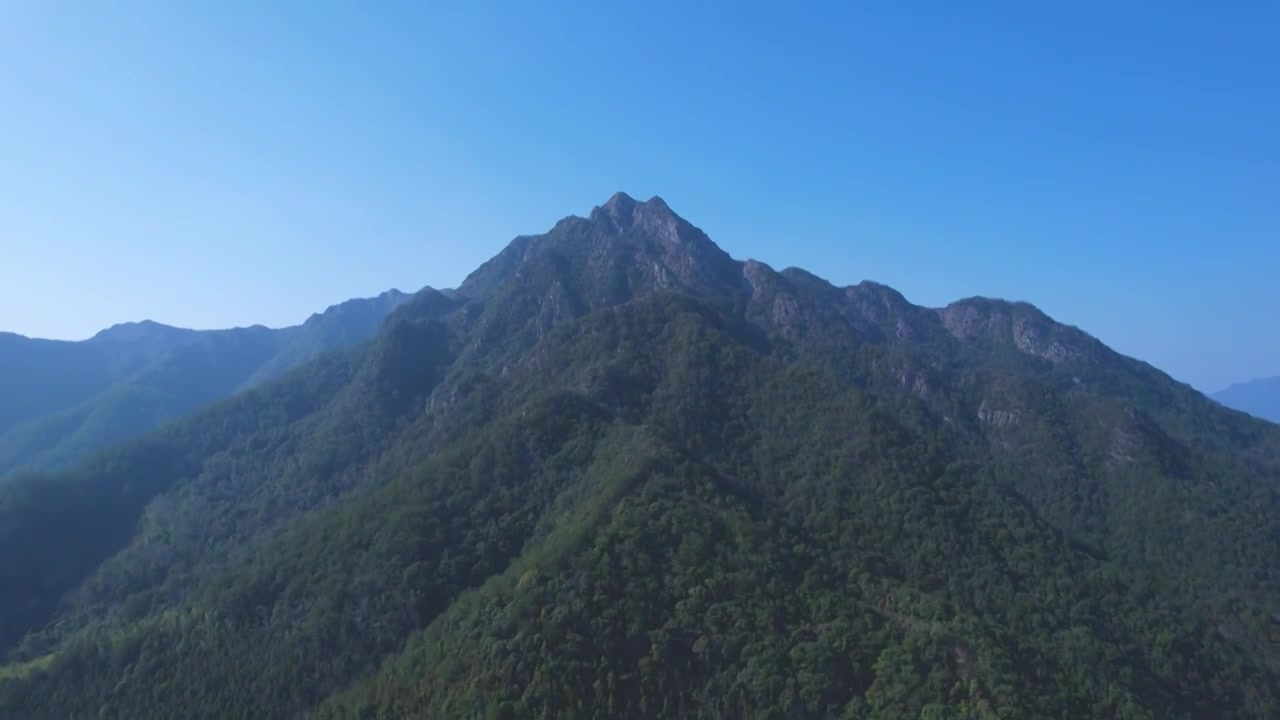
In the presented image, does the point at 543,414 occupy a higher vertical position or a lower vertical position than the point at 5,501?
higher

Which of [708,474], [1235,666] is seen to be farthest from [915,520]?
[1235,666]

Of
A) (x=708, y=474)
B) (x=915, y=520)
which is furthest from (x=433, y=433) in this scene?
(x=915, y=520)

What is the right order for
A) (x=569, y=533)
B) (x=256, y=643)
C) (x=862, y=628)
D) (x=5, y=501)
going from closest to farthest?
(x=862, y=628)
(x=569, y=533)
(x=256, y=643)
(x=5, y=501)

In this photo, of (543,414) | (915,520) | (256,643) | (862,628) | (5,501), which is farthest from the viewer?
(5,501)

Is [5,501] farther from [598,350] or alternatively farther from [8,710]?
[598,350]

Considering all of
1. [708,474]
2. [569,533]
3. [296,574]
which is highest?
[708,474]

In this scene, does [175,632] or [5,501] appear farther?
[5,501]
